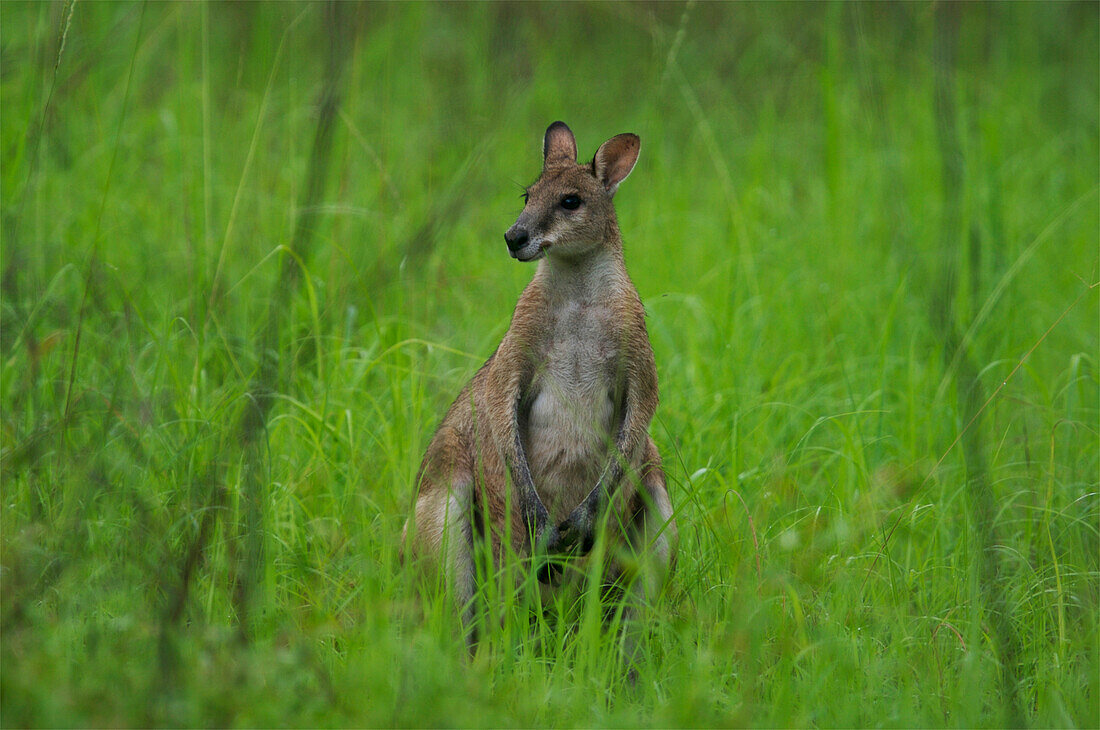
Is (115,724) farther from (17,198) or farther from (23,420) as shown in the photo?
(17,198)

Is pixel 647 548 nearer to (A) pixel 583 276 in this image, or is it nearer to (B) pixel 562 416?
(B) pixel 562 416

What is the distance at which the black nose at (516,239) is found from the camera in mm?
3584

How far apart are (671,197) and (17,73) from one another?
13.8ft

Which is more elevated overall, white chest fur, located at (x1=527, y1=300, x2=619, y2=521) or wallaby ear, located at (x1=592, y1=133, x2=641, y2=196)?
wallaby ear, located at (x1=592, y1=133, x2=641, y2=196)

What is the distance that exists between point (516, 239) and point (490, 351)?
5.40 feet

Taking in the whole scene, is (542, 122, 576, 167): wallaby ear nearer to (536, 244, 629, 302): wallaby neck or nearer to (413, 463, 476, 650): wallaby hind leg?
(536, 244, 629, 302): wallaby neck

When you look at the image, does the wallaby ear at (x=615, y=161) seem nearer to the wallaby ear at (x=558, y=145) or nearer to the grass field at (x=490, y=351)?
the wallaby ear at (x=558, y=145)

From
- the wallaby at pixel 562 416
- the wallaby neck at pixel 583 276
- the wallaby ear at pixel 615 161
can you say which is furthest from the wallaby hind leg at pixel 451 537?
the wallaby ear at pixel 615 161

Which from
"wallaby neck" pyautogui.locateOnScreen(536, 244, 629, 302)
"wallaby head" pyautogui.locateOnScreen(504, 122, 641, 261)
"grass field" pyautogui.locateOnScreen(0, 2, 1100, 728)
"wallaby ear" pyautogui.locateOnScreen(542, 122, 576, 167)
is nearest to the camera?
"grass field" pyautogui.locateOnScreen(0, 2, 1100, 728)

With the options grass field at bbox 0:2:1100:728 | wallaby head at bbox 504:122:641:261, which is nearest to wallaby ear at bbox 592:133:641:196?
wallaby head at bbox 504:122:641:261

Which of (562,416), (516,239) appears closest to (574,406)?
(562,416)

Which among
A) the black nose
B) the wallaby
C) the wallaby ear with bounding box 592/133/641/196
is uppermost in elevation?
the wallaby ear with bounding box 592/133/641/196

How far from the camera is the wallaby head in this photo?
3666mm

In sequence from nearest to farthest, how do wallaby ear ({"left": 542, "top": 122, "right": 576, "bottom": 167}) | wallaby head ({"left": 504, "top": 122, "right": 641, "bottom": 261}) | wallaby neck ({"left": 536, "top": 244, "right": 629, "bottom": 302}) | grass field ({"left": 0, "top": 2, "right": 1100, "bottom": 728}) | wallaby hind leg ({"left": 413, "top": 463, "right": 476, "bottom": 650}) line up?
grass field ({"left": 0, "top": 2, "right": 1100, "bottom": 728}) < wallaby hind leg ({"left": 413, "top": 463, "right": 476, "bottom": 650}) < wallaby head ({"left": 504, "top": 122, "right": 641, "bottom": 261}) < wallaby neck ({"left": 536, "top": 244, "right": 629, "bottom": 302}) < wallaby ear ({"left": 542, "top": 122, "right": 576, "bottom": 167})
